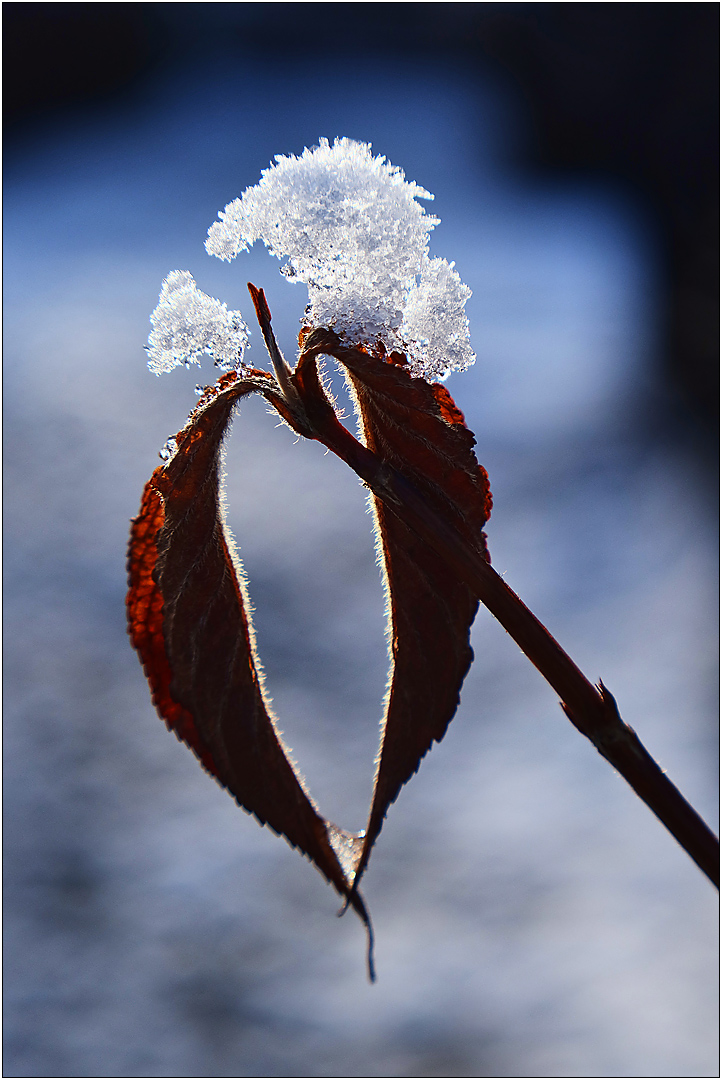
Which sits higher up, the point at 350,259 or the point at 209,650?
the point at 350,259

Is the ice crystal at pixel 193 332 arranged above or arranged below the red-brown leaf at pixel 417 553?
above

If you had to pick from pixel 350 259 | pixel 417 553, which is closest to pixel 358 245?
pixel 350 259

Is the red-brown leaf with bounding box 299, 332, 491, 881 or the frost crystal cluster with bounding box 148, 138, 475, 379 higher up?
the frost crystal cluster with bounding box 148, 138, 475, 379

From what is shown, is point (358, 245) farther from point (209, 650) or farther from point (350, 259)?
point (209, 650)
